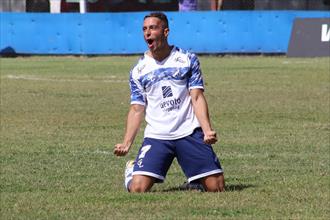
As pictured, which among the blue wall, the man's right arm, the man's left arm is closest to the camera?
the man's left arm

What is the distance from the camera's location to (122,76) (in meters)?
27.9

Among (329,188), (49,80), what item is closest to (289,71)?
(49,80)

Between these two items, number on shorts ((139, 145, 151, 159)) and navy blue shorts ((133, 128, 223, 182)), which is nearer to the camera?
navy blue shorts ((133, 128, 223, 182))

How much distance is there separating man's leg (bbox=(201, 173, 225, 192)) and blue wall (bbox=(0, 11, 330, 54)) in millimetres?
26022

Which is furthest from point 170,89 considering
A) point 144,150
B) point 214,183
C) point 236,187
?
point 236,187

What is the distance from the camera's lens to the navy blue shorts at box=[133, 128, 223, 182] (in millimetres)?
10109

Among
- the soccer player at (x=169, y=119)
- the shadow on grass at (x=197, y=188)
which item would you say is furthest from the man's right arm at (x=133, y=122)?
the shadow on grass at (x=197, y=188)

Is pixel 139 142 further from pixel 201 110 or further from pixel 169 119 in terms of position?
pixel 201 110

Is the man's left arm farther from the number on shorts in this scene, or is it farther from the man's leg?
the number on shorts

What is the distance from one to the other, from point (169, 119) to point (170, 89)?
281 mm

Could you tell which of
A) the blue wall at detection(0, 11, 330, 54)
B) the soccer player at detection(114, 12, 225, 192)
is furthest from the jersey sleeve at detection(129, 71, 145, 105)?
the blue wall at detection(0, 11, 330, 54)

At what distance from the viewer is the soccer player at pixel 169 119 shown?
1004cm

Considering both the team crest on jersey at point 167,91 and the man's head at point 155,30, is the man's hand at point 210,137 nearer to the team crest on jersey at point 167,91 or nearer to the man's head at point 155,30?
the team crest on jersey at point 167,91

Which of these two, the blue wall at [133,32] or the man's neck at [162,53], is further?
the blue wall at [133,32]
